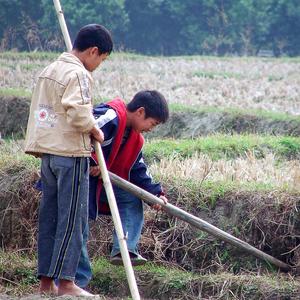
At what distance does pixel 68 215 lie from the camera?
205 inches

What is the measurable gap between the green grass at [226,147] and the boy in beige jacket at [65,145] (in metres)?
3.86

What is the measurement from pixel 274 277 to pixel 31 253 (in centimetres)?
191

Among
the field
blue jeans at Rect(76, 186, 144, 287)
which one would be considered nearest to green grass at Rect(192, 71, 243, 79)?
the field

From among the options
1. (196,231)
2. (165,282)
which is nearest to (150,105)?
(165,282)

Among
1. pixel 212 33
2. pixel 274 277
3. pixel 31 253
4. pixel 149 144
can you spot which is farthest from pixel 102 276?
pixel 212 33

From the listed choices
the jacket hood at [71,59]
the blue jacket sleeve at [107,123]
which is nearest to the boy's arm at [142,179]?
the blue jacket sleeve at [107,123]

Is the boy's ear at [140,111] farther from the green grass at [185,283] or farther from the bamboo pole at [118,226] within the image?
the green grass at [185,283]

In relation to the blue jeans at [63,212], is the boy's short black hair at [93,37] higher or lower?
higher

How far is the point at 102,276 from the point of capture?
6.46 metres

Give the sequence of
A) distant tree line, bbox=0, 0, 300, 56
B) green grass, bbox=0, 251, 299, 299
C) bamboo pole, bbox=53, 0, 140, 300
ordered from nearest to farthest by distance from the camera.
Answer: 1. bamboo pole, bbox=53, 0, 140, 300
2. green grass, bbox=0, 251, 299, 299
3. distant tree line, bbox=0, 0, 300, 56

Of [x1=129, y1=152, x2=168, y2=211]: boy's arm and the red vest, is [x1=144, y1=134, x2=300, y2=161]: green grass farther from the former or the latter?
the red vest

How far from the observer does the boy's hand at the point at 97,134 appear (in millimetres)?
5070

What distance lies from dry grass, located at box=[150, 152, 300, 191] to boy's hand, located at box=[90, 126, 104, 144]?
6.97 ft

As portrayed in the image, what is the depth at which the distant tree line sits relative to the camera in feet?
119
